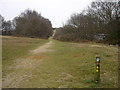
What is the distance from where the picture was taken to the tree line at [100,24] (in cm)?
3337

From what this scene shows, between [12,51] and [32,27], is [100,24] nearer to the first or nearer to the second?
[12,51]

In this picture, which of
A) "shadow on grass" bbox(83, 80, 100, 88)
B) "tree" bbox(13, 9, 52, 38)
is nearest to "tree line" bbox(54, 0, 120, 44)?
"tree" bbox(13, 9, 52, 38)

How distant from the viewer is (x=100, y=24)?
39094mm

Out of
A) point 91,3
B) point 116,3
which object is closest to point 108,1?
point 116,3

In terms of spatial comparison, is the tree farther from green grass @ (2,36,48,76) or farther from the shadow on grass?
the shadow on grass

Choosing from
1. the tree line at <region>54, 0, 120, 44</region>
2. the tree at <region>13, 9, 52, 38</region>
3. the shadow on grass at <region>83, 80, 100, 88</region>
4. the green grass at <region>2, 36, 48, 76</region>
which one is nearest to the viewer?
the shadow on grass at <region>83, 80, 100, 88</region>

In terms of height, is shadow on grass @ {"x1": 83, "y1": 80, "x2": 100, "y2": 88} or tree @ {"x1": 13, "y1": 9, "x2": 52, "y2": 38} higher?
tree @ {"x1": 13, "y1": 9, "x2": 52, "y2": 38}

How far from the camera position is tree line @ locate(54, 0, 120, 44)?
1314 inches

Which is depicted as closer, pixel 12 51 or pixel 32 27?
pixel 12 51

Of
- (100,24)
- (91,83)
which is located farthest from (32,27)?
(91,83)

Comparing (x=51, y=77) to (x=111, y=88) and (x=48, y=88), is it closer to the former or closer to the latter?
(x=48, y=88)

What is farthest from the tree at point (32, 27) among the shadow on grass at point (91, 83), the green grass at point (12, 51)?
the shadow on grass at point (91, 83)

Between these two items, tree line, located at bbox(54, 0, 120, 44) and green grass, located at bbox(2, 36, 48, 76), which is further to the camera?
tree line, located at bbox(54, 0, 120, 44)

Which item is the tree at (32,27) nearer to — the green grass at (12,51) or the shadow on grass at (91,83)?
the green grass at (12,51)
